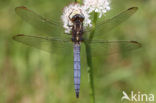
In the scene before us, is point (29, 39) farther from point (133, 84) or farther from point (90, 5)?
point (133, 84)

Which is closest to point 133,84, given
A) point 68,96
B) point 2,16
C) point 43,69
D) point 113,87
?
point 113,87

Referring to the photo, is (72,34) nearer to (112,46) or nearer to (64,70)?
(112,46)

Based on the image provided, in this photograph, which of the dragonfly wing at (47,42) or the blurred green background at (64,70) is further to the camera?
the blurred green background at (64,70)

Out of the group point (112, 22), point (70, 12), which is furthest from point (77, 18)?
point (112, 22)

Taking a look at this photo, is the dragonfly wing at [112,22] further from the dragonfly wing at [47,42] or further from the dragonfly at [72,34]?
the dragonfly wing at [47,42]

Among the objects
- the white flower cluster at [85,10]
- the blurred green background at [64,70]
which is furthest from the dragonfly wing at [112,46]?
the blurred green background at [64,70]

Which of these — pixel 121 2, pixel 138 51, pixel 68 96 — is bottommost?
pixel 68 96

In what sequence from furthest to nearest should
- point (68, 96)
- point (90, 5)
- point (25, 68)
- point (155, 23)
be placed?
point (155, 23) → point (25, 68) → point (68, 96) → point (90, 5)
